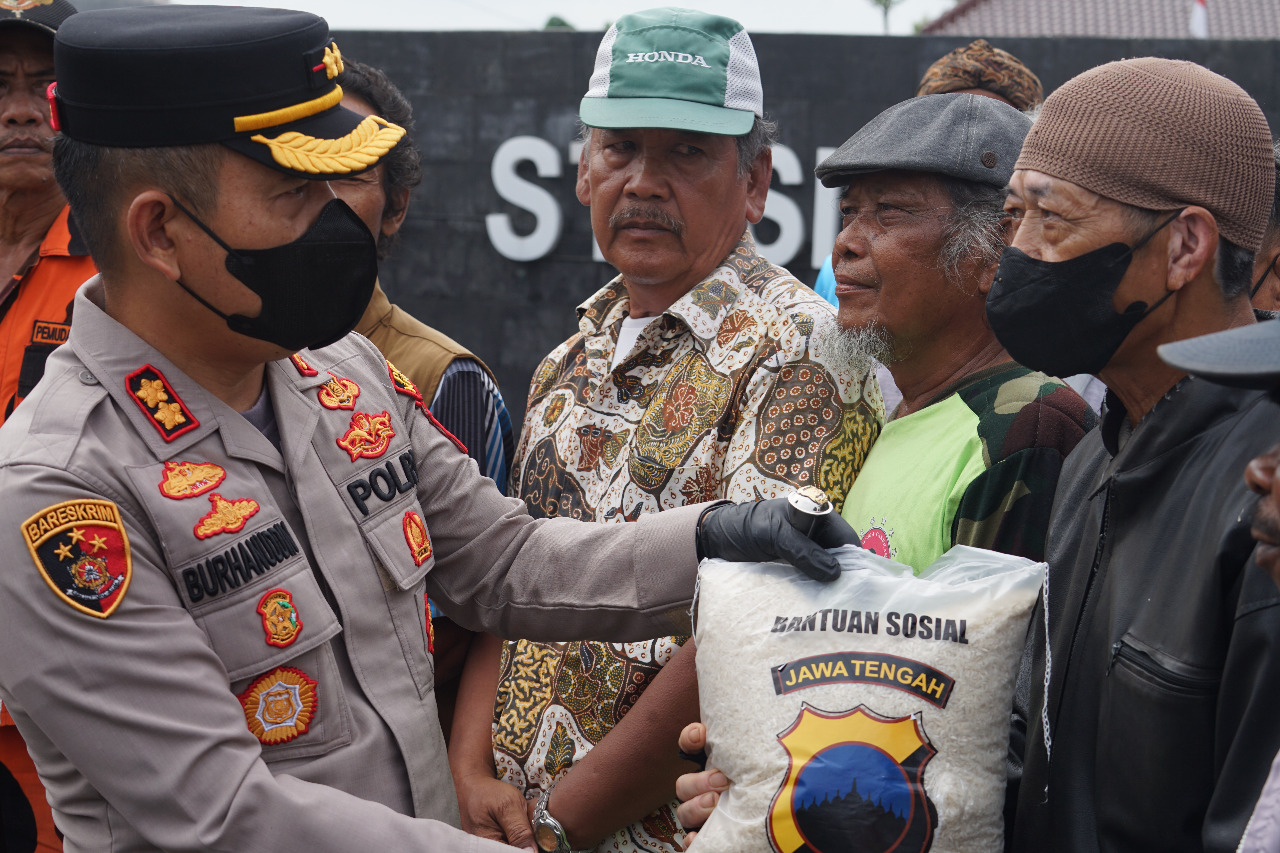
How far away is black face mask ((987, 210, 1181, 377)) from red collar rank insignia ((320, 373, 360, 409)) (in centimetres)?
116

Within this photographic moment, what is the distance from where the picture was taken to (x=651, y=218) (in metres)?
2.71

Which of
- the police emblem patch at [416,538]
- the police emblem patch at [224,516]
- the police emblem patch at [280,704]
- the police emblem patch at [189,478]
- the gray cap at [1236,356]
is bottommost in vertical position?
the police emblem patch at [280,704]

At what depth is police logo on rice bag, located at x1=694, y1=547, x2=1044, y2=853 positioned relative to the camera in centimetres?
160

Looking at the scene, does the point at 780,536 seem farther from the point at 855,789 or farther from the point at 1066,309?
the point at 1066,309

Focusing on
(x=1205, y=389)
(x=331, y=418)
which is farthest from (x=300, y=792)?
(x=1205, y=389)

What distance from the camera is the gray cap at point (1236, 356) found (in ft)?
4.05

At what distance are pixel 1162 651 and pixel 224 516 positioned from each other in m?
1.38

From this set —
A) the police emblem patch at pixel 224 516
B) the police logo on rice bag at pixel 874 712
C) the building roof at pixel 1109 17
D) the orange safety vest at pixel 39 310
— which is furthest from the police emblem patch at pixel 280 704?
the building roof at pixel 1109 17

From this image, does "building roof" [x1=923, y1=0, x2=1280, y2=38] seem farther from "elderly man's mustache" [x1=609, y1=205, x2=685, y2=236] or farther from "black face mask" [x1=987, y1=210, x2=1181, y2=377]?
"black face mask" [x1=987, y1=210, x2=1181, y2=377]

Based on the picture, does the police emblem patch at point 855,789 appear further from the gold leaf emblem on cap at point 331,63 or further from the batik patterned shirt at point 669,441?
the gold leaf emblem on cap at point 331,63

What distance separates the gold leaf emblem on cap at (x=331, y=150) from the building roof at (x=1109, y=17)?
63.1ft

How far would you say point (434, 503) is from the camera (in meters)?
2.28

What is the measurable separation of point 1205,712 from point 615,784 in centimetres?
120

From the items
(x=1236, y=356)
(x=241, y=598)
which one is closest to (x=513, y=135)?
(x=241, y=598)
